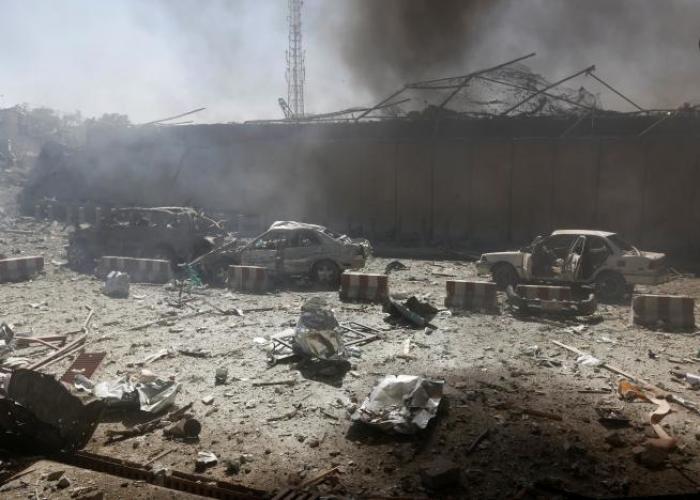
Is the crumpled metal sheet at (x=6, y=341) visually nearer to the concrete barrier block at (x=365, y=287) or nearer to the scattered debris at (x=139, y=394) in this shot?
the scattered debris at (x=139, y=394)

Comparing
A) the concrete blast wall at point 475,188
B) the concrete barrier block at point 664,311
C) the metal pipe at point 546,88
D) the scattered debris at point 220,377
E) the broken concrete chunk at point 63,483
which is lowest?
the broken concrete chunk at point 63,483

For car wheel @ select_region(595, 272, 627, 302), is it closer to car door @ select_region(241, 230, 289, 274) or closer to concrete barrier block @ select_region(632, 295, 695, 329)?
concrete barrier block @ select_region(632, 295, 695, 329)

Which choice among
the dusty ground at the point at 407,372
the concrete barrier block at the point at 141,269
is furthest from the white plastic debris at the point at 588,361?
the concrete barrier block at the point at 141,269

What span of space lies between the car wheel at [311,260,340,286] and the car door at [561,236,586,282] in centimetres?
464

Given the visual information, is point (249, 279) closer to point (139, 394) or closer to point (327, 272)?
point (327, 272)

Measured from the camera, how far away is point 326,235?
11539 mm

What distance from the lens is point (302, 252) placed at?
1147 cm

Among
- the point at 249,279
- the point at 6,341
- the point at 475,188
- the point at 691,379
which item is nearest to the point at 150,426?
the point at 6,341

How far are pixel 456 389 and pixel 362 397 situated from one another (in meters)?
1.07


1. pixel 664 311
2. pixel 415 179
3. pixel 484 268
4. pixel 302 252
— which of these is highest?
pixel 415 179

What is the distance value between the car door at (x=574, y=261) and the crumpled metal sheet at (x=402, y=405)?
582cm

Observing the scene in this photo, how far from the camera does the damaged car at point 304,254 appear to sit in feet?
37.6

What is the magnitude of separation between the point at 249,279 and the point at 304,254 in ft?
4.29

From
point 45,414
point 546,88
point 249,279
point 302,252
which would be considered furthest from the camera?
point 546,88
